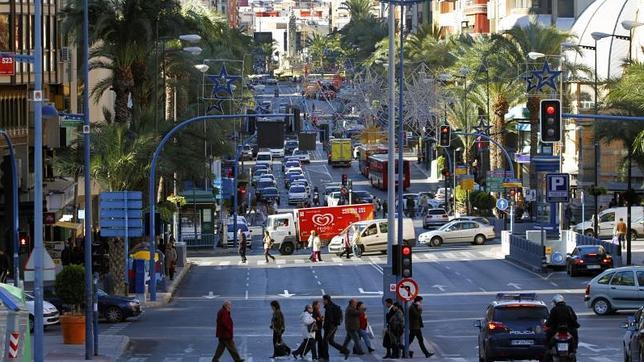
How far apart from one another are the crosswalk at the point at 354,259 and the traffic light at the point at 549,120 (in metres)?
28.7

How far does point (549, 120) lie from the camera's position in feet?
134

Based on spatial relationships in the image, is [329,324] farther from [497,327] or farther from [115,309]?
[115,309]

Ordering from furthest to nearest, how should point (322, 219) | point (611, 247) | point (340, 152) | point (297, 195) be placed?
point (340, 152) < point (297, 195) < point (322, 219) < point (611, 247)

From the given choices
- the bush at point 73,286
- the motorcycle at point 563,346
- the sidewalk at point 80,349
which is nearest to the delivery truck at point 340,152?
the bush at point 73,286

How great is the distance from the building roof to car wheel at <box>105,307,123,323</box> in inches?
2184

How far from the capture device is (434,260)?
2751 inches

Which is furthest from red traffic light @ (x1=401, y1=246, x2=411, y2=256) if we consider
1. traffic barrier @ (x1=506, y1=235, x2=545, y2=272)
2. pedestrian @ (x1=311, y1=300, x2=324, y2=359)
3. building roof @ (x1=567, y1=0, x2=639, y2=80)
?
building roof @ (x1=567, y1=0, x2=639, y2=80)

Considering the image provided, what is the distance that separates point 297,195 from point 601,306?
219 feet

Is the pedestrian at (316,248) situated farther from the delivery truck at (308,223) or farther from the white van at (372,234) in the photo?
the delivery truck at (308,223)

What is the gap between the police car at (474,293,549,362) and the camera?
31641mm

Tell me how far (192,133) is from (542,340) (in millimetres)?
35584

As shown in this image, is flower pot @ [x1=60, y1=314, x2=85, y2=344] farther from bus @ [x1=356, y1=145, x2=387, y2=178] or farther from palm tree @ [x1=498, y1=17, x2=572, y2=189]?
bus @ [x1=356, y1=145, x2=387, y2=178]

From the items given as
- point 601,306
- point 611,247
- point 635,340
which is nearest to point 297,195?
point 611,247

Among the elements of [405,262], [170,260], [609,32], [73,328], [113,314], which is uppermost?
[609,32]
